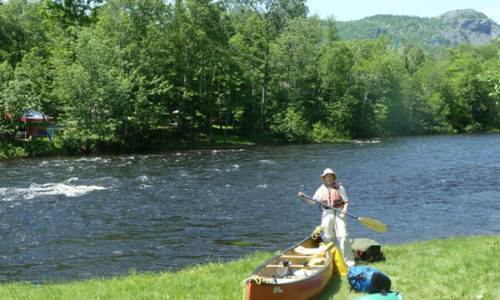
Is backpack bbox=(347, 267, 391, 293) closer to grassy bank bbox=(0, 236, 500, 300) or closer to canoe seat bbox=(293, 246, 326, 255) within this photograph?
grassy bank bbox=(0, 236, 500, 300)

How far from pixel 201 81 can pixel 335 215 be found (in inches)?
1461

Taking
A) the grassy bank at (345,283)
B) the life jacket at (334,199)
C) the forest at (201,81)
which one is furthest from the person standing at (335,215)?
the forest at (201,81)

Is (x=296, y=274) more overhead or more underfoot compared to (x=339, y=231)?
more underfoot

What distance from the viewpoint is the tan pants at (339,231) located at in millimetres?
9695

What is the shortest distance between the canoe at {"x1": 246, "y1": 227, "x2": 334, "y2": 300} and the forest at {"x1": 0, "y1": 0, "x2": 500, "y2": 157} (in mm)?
30827

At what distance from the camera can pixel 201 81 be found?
148ft

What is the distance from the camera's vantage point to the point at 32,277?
11492 mm

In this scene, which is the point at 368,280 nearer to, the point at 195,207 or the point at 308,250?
the point at 308,250

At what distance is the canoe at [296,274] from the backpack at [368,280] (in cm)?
58

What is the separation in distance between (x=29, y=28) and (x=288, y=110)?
1275 inches

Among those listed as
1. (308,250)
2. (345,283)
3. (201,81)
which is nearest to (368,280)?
(345,283)

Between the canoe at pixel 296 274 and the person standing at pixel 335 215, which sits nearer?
the canoe at pixel 296 274

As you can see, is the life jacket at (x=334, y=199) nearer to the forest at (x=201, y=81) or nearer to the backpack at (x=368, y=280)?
the backpack at (x=368, y=280)

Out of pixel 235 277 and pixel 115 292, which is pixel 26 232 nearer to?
pixel 115 292
